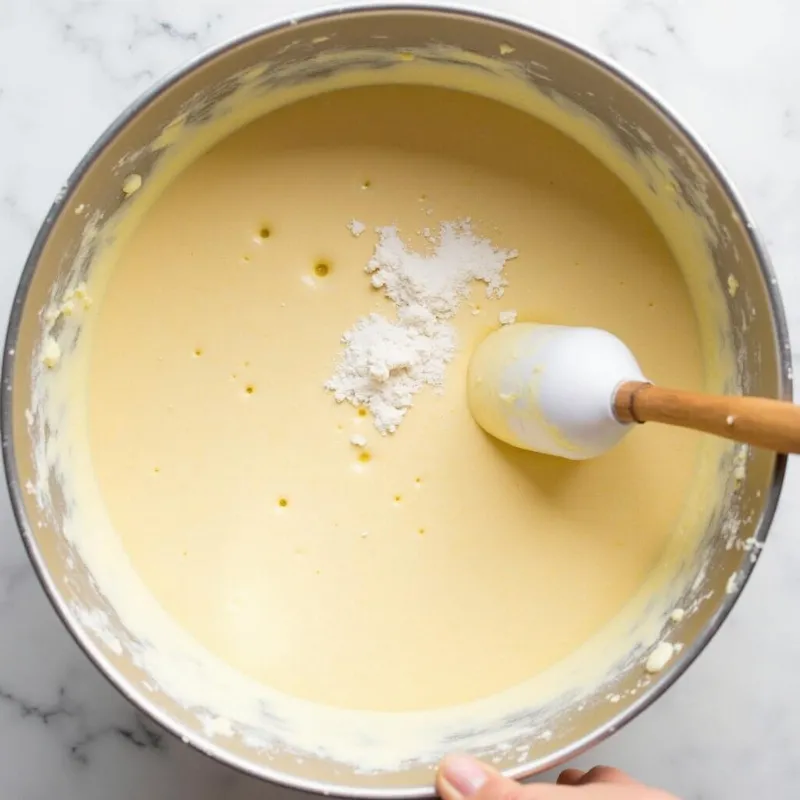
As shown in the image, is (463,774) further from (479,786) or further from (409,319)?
(409,319)

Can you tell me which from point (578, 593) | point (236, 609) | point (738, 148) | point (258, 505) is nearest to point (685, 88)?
point (738, 148)

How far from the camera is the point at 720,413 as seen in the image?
3.35ft

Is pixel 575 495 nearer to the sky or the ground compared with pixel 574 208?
nearer to the ground

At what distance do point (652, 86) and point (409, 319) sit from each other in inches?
19.9

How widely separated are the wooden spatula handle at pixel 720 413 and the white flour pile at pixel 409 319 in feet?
1.04

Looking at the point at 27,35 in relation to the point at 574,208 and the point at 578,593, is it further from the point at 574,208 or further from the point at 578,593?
the point at 578,593

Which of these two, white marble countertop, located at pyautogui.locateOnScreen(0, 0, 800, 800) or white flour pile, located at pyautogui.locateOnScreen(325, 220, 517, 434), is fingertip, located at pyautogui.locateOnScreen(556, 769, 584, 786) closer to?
white marble countertop, located at pyautogui.locateOnScreen(0, 0, 800, 800)

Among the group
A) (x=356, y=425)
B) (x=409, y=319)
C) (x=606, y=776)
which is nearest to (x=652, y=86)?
(x=409, y=319)

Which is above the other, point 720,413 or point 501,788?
point 720,413

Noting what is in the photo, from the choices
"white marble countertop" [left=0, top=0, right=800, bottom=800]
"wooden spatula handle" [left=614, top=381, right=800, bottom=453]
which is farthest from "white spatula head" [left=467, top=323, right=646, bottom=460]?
"white marble countertop" [left=0, top=0, right=800, bottom=800]

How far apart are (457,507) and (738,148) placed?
69 centimetres

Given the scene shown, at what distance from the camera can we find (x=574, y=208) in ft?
4.51

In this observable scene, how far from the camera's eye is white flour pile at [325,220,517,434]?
1339 mm

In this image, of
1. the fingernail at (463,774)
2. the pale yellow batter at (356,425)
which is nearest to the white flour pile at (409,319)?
the pale yellow batter at (356,425)
